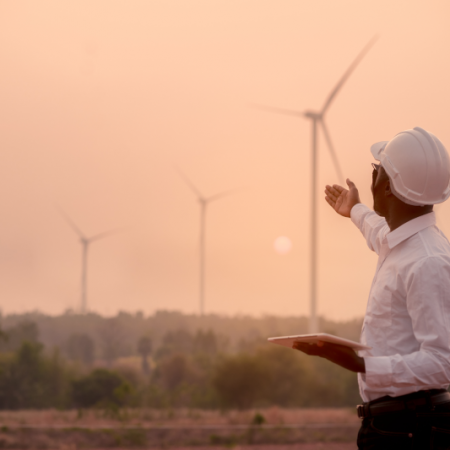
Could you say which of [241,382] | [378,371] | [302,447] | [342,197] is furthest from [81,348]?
[378,371]

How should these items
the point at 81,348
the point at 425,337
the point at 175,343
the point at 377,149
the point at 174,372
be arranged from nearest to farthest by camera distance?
the point at 425,337 < the point at 377,149 < the point at 174,372 < the point at 81,348 < the point at 175,343

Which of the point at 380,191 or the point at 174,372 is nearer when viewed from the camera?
the point at 380,191

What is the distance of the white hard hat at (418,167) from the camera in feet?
13.9

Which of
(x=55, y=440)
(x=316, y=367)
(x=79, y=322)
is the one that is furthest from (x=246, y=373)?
(x=79, y=322)

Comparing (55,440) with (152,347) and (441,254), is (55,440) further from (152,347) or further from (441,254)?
(152,347)

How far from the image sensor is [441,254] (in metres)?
3.90

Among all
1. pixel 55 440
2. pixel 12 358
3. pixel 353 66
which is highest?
pixel 353 66

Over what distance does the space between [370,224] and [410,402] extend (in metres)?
1.50

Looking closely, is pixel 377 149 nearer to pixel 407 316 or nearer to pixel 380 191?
pixel 380 191

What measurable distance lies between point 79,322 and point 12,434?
113 feet

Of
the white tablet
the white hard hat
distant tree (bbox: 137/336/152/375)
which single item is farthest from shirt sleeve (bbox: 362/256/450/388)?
distant tree (bbox: 137/336/152/375)

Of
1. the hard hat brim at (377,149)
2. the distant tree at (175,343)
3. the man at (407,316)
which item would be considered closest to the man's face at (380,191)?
the man at (407,316)

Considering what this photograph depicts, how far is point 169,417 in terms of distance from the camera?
3900 cm

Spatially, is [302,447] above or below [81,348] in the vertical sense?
below
